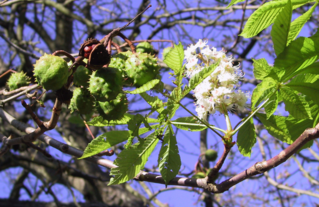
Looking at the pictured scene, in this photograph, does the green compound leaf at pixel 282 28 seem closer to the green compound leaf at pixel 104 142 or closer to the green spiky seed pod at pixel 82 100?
the green compound leaf at pixel 104 142

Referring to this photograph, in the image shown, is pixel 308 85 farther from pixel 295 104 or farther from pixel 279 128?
pixel 279 128

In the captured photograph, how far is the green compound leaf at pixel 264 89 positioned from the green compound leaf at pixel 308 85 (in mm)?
80

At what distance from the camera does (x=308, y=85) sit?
1.08 metres

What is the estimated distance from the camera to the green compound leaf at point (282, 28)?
3.26 feet

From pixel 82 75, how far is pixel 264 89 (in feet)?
2.48

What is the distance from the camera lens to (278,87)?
112 cm

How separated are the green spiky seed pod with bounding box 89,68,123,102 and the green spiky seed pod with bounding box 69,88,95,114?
17 centimetres

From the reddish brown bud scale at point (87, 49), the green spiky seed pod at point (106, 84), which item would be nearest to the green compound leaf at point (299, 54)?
the green spiky seed pod at point (106, 84)

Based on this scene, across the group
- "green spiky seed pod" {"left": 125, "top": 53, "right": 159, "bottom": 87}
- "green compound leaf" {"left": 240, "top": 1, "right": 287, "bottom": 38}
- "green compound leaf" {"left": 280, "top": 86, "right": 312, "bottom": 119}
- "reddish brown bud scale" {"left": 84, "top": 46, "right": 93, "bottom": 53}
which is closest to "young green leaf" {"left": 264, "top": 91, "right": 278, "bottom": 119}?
"green compound leaf" {"left": 280, "top": 86, "right": 312, "bottom": 119}

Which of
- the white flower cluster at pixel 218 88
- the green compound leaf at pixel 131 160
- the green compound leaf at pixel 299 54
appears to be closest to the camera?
the green compound leaf at pixel 299 54

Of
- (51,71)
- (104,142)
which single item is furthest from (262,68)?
(51,71)

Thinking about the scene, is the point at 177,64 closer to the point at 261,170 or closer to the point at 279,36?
the point at 279,36

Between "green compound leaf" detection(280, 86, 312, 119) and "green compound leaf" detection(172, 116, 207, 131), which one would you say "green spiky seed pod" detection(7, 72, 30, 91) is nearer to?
"green compound leaf" detection(172, 116, 207, 131)

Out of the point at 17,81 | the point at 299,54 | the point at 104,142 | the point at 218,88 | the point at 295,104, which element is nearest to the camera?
the point at 299,54
